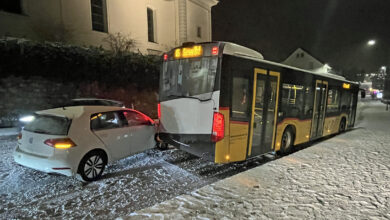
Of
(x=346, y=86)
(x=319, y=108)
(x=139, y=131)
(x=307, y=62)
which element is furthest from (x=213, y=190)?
(x=307, y=62)

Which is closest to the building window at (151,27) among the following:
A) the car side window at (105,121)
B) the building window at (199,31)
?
the building window at (199,31)

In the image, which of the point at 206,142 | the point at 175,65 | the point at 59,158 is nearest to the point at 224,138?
the point at 206,142

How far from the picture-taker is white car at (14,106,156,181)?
414 cm

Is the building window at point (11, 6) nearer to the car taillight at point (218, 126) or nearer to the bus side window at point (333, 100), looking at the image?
the car taillight at point (218, 126)

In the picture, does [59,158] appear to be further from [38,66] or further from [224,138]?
[38,66]

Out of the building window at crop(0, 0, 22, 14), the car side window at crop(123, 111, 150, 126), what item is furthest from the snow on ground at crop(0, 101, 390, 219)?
the building window at crop(0, 0, 22, 14)

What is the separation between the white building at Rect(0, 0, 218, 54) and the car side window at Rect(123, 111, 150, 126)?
918 centimetres

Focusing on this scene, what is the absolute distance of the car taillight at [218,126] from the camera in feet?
15.0

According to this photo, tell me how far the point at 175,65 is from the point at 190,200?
3413 mm

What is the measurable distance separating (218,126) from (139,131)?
2302mm

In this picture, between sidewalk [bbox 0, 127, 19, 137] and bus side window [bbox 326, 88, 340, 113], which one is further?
bus side window [bbox 326, 88, 340, 113]

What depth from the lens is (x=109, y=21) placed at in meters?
15.1

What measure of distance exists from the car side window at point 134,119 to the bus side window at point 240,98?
8.54 ft

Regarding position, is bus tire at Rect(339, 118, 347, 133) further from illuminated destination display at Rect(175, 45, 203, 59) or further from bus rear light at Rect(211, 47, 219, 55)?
illuminated destination display at Rect(175, 45, 203, 59)
